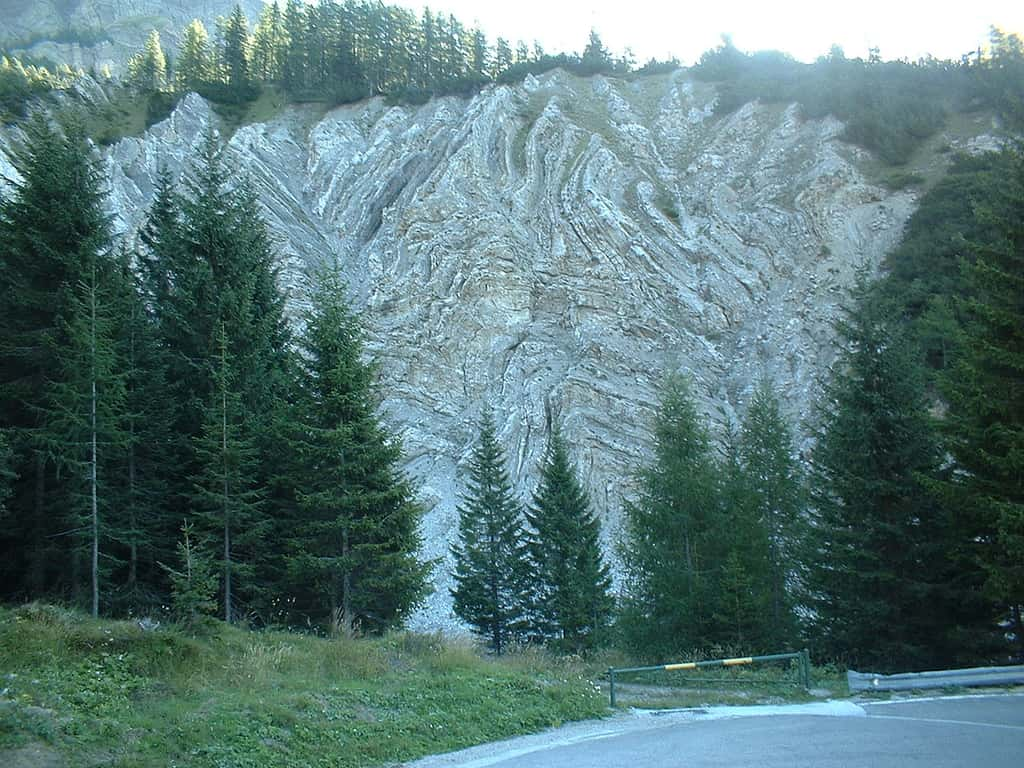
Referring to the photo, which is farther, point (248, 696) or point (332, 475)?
point (332, 475)

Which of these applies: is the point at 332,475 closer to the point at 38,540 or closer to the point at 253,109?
the point at 38,540

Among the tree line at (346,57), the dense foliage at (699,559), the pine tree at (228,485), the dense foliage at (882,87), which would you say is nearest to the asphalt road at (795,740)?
the dense foliage at (699,559)

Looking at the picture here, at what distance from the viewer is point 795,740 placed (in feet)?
24.9

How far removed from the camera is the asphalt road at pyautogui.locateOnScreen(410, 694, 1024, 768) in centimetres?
673

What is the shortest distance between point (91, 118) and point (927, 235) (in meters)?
54.5

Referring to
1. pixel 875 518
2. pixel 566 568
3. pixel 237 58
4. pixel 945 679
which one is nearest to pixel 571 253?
pixel 566 568

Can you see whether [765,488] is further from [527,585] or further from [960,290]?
[960,290]

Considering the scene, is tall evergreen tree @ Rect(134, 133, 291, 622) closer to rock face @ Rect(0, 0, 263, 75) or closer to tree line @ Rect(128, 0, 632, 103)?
tree line @ Rect(128, 0, 632, 103)

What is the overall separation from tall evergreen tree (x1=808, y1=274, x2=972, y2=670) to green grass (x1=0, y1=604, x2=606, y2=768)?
7.21 metres

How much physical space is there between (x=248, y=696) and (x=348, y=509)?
670 cm

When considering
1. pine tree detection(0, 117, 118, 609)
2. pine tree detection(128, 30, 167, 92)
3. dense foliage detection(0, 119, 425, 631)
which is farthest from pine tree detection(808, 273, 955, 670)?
pine tree detection(128, 30, 167, 92)

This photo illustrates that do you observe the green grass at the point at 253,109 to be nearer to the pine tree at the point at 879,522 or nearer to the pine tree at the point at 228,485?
the pine tree at the point at 228,485

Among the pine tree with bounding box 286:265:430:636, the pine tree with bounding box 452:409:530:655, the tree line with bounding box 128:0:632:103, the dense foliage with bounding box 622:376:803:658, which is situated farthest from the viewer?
the tree line with bounding box 128:0:632:103

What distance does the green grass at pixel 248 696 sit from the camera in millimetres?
6840
